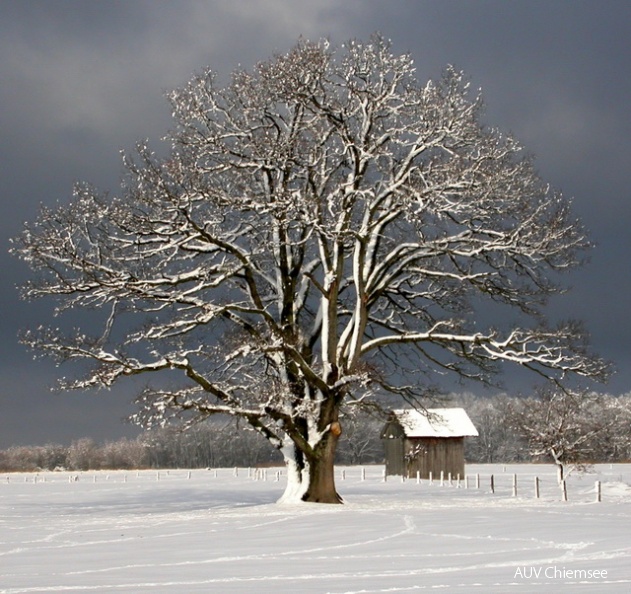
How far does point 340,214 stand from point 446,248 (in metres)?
3.52

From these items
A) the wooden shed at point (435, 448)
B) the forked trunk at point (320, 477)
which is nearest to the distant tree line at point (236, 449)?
the wooden shed at point (435, 448)

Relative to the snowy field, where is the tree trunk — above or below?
above

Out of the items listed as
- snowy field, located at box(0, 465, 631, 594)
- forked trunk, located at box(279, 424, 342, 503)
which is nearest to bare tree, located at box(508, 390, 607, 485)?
forked trunk, located at box(279, 424, 342, 503)

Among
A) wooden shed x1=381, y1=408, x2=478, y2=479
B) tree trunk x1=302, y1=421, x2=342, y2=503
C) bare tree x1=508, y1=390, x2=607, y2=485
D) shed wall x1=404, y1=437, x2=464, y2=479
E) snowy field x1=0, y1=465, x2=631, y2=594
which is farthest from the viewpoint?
shed wall x1=404, y1=437, x2=464, y2=479

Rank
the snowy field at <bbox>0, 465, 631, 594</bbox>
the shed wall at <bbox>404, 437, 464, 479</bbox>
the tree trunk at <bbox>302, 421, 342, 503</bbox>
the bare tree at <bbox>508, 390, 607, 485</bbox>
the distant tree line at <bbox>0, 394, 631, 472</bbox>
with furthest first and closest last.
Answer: the distant tree line at <bbox>0, 394, 631, 472</bbox>, the shed wall at <bbox>404, 437, 464, 479</bbox>, the bare tree at <bbox>508, 390, 607, 485</bbox>, the tree trunk at <bbox>302, 421, 342, 503</bbox>, the snowy field at <bbox>0, 465, 631, 594</bbox>

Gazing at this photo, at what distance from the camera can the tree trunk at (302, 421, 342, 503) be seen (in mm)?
26438

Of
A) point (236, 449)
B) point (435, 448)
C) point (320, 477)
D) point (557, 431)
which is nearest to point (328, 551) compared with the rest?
point (320, 477)

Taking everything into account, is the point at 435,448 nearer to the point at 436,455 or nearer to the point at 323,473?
the point at 436,455

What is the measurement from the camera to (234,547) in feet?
49.1

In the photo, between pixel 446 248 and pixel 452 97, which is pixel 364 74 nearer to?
pixel 452 97

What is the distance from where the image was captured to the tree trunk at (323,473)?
86.7 ft

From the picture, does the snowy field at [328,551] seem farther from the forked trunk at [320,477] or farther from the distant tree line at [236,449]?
the distant tree line at [236,449]

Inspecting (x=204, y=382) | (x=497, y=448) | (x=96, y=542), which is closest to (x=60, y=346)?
(x=204, y=382)

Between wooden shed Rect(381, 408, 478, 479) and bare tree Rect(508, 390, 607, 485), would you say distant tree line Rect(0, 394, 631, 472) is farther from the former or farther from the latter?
bare tree Rect(508, 390, 607, 485)
